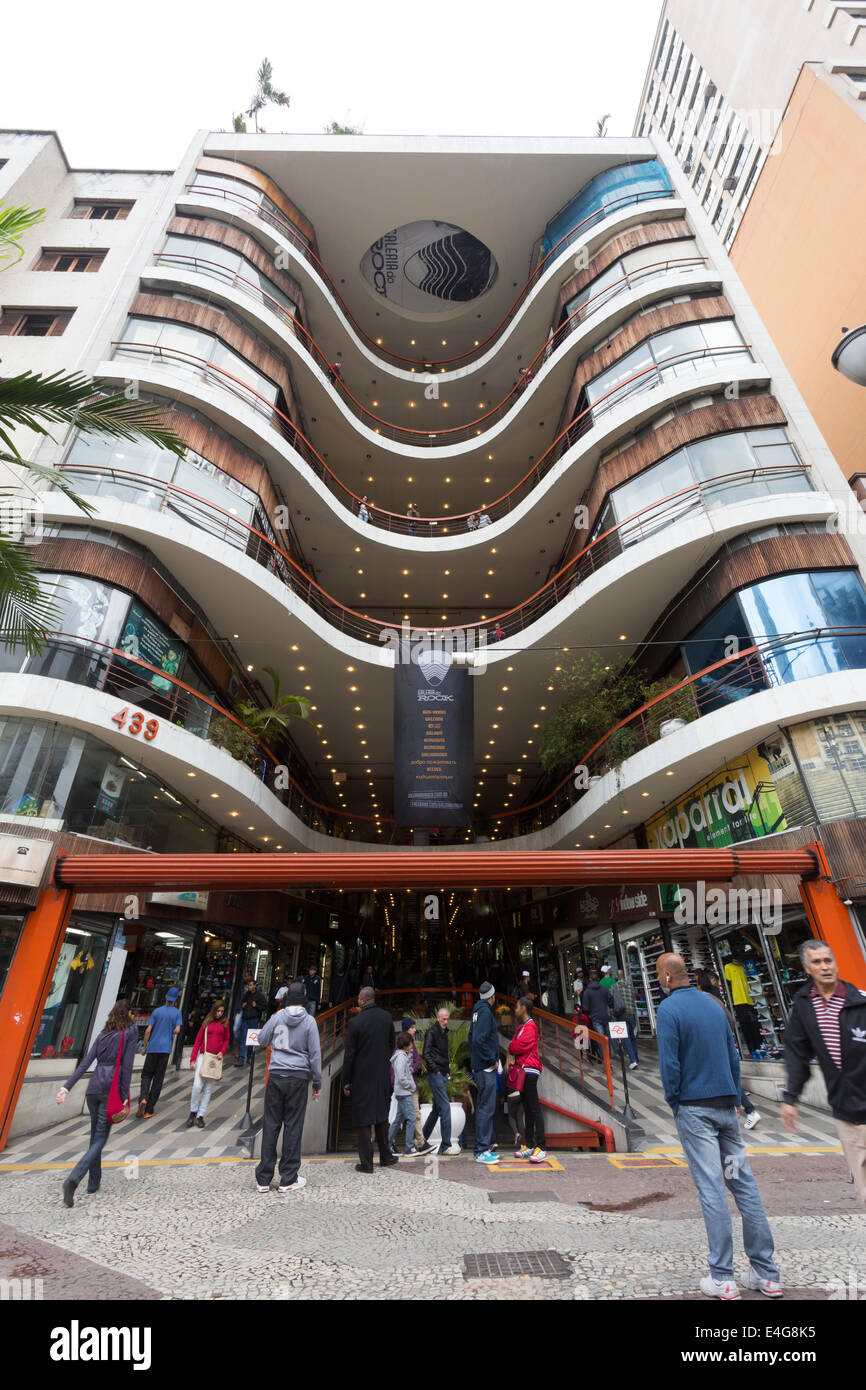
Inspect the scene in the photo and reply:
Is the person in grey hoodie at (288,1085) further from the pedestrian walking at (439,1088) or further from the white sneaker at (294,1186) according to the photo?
the pedestrian walking at (439,1088)

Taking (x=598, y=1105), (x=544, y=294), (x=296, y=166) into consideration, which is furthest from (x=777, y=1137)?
(x=296, y=166)

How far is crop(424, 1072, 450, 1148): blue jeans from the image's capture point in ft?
26.1

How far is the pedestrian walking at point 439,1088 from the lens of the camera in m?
7.99

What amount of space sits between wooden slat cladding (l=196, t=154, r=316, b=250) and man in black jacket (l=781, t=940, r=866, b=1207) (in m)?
31.5

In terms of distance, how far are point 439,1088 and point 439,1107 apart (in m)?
0.33

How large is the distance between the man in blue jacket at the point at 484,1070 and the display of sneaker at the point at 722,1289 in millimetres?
4421

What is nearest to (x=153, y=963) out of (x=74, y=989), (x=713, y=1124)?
(x=74, y=989)

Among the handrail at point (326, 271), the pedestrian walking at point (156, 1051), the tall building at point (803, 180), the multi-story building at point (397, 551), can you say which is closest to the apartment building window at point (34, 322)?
the multi-story building at point (397, 551)

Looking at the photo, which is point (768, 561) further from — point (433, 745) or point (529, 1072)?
point (529, 1072)

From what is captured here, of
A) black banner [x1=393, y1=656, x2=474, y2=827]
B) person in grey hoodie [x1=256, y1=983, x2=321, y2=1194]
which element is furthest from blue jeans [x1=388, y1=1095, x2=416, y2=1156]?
black banner [x1=393, y1=656, x2=474, y2=827]

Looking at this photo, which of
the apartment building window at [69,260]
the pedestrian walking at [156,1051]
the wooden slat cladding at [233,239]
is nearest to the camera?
the pedestrian walking at [156,1051]

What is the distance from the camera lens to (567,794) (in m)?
19.7

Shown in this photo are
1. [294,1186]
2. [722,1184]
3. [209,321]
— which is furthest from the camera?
[209,321]

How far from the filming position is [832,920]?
30.4 feet
